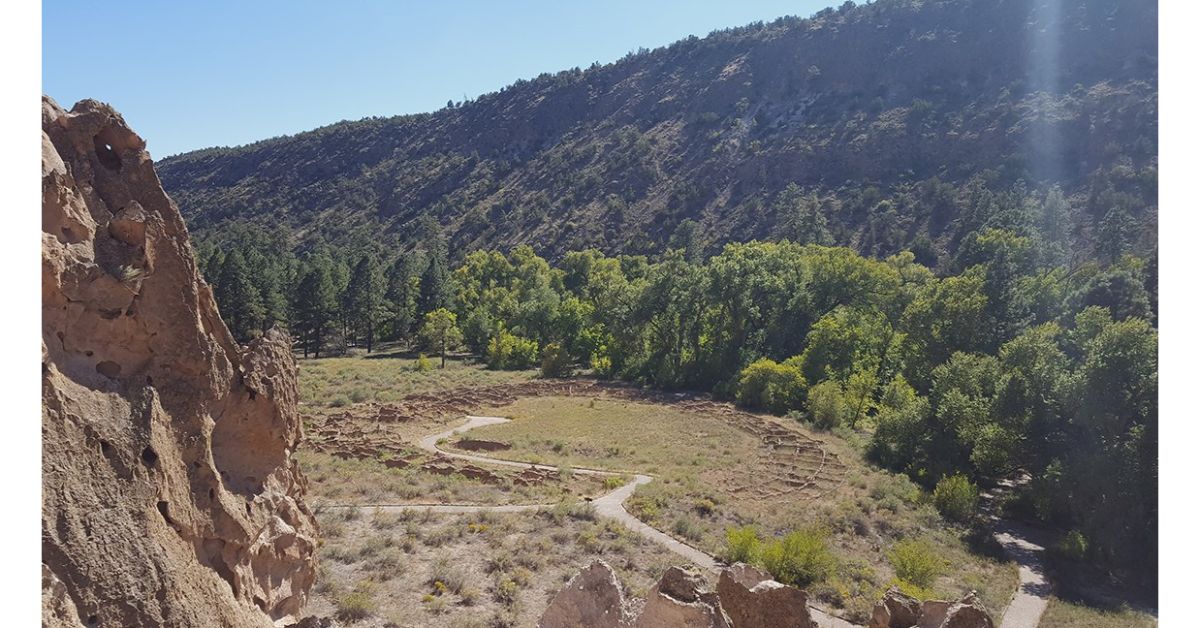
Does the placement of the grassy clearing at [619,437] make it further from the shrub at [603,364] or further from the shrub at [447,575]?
the shrub at [447,575]

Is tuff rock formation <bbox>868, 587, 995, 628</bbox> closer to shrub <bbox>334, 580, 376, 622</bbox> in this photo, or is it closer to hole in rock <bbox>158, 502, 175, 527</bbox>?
hole in rock <bbox>158, 502, 175, 527</bbox>

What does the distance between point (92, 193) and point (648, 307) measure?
48532 mm

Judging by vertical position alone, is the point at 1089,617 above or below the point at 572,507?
below

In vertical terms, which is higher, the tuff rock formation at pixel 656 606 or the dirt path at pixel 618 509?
the tuff rock formation at pixel 656 606

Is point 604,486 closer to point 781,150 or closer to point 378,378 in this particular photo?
point 378,378

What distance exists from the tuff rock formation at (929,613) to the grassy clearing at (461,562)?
21.2ft

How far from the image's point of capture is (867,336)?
4509 centimetres

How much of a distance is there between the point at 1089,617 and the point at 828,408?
21.2 metres

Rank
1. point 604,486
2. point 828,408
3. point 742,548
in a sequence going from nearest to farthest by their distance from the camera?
point 742,548 → point 604,486 → point 828,408

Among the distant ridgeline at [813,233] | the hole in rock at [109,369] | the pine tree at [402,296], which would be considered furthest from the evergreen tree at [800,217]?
the hole in rock at [109,369]

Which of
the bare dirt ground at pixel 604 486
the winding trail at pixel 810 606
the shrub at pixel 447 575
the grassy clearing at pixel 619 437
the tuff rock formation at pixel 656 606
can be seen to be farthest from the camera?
the grassy clearing at pixel 619 437

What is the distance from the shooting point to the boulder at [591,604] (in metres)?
8.70

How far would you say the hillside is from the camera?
78.5 meters

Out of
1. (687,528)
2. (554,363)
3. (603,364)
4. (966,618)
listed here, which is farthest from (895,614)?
(603,364)
